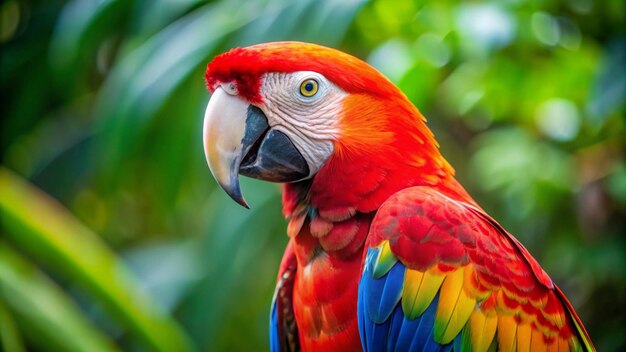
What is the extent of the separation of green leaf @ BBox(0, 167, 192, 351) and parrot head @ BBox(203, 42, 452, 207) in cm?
58

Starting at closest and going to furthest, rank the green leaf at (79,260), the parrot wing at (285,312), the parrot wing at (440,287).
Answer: the parrot wing at (440,287) → the parrot wing at (285,312) → the green leaf at (79,260)

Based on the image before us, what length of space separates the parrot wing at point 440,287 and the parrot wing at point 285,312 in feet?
0.65

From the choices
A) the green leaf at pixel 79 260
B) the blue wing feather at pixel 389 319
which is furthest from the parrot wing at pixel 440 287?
the green leaf at pixel 79 260

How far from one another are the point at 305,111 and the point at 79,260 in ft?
2.16

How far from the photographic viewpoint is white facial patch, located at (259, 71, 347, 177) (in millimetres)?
1074

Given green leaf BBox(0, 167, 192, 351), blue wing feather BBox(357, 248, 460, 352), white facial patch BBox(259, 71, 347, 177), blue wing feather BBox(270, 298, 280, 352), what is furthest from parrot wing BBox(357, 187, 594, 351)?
green leaf BBox(0, 167, 192, 351)

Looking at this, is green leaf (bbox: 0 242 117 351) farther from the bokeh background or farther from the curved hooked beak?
the curved hooked beak

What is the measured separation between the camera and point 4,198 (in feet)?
4.74

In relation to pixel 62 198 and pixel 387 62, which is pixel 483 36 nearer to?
pixel 387 62

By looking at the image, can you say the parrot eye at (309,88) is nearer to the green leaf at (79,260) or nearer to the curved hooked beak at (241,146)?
the curved hooked beak at (241,146)

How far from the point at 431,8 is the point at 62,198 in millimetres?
1400

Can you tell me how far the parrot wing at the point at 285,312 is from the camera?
1.22 meters

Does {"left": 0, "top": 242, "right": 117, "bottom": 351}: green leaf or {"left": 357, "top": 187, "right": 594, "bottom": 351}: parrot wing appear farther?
{"left": 0, "top": 242, "right": 117, "bottom": 351}: green leaf

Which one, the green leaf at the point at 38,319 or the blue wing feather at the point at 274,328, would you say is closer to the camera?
the blue wing feather at the point at 274,328
